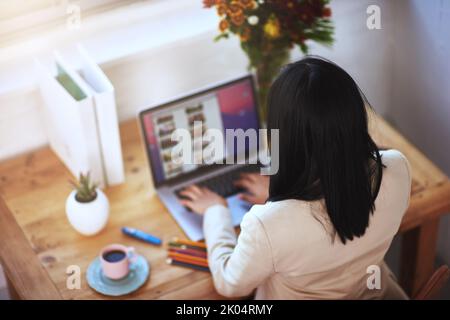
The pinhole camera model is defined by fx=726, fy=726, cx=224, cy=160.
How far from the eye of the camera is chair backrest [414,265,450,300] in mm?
1519

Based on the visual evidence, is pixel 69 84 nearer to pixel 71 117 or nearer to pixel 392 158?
pixel 71 117

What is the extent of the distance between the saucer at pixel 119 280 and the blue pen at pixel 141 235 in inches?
2.6

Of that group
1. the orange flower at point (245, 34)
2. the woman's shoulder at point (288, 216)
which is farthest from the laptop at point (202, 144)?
the woman's shoulder at point (288, 216)

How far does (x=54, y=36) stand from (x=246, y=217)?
900 millimetres

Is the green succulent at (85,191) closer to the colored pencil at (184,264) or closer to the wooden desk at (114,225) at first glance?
the wooden desk at (114,225)

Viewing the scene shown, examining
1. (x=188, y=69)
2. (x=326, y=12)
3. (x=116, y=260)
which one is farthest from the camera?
(x=188, y=69)

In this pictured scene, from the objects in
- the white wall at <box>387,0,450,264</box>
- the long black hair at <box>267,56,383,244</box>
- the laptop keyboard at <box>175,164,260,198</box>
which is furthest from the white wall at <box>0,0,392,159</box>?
the long black hair at <box>267,56,383,244</box>

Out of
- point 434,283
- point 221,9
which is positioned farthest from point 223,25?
point 434,283

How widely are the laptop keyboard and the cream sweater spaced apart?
0.27 metres

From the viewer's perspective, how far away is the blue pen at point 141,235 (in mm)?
1746

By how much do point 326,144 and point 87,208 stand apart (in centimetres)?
67

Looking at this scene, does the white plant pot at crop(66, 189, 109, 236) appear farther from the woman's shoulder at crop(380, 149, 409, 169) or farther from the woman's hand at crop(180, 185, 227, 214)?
the woman's shoulder at crop(380, 149, 409, 169)

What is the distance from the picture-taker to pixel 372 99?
7.98ft

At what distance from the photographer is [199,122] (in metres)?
1.90
